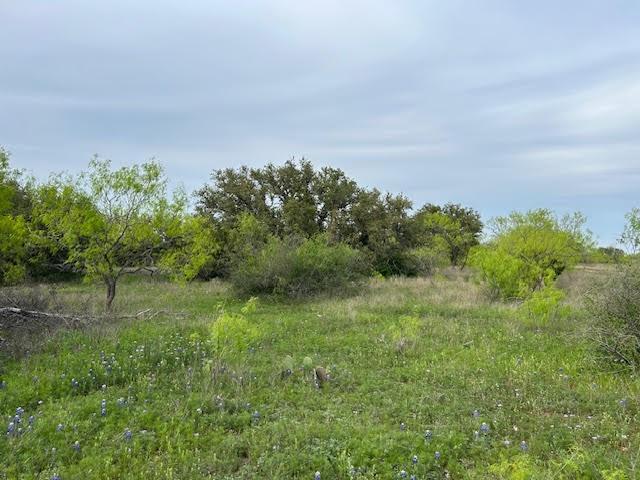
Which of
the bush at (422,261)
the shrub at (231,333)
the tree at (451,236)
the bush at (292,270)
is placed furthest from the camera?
the tree at (451,236)

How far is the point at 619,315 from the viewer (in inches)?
295

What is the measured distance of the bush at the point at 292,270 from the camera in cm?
1686

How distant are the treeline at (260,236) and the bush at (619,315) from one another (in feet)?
21.3

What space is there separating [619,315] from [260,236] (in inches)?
612

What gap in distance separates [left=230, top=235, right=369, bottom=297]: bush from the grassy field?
7.19 metres

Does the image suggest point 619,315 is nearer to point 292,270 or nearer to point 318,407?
point 318,407

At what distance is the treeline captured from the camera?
13.2m

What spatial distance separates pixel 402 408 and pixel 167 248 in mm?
11721

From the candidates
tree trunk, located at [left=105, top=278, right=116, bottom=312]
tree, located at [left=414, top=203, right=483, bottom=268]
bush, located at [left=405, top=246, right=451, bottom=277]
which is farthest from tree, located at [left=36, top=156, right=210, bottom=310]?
tree, located at [left=414, top=203, right=483, bottom=268]

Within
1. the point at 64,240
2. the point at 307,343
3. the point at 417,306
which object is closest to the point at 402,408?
the point at 307,343

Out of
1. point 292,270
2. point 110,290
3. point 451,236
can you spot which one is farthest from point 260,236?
point 451,236

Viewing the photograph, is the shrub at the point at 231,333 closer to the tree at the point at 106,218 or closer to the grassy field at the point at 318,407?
the grassy field at the point at 318,407

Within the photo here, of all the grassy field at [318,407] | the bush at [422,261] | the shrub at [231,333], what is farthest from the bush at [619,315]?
the bush at [422,261]

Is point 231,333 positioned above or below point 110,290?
above
